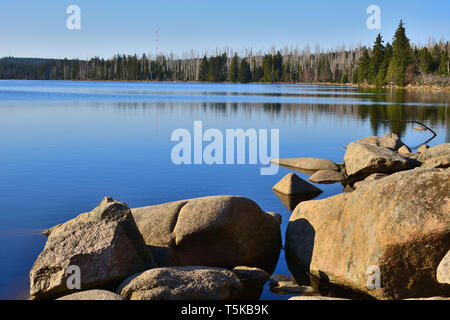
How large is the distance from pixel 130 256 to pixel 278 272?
272 centimetres

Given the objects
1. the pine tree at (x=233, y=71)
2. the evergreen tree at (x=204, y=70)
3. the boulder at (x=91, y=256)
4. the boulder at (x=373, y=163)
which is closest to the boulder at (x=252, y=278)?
the boulder at (x=91, y=256)

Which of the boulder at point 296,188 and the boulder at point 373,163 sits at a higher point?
the boulder at point 373,163

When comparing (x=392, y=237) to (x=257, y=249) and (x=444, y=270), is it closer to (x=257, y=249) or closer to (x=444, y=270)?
(x=444, y=270)

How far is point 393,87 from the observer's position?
104 meters

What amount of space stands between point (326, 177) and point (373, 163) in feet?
5.49

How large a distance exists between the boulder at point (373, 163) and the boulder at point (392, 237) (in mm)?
7306

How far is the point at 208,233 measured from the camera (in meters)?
8.68

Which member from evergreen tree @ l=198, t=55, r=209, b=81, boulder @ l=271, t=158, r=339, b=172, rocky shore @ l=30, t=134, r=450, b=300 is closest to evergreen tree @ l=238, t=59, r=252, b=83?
evergreen tree @ l=198, t=55, r=209, b=81

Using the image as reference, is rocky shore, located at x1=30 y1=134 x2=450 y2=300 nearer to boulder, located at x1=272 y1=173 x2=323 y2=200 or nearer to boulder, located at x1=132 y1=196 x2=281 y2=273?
boulder, located at x1=132 y1=196 x2=281 y2=273

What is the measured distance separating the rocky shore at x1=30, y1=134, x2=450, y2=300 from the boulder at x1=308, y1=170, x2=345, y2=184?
267 inches

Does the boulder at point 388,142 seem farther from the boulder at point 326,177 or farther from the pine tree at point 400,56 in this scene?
the pine tree at point 400,56

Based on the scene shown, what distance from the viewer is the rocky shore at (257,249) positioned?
6.90 m

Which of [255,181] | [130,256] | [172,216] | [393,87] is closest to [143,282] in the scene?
[130,256]

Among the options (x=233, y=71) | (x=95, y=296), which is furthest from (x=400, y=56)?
(x=95, y=296)
